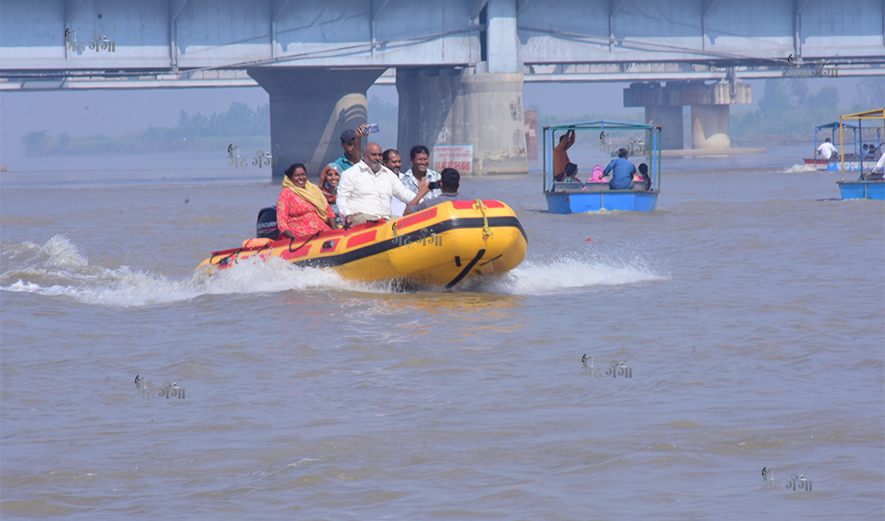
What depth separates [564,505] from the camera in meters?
4.18

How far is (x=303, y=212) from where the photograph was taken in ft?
35.3

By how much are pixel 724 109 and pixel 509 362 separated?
257 ft

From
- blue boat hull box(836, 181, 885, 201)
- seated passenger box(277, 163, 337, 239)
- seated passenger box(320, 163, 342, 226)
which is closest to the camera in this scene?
seated passenger box(277, 163, 337, 239)

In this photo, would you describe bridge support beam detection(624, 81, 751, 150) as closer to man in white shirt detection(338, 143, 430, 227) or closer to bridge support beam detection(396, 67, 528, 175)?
bridge support beam detection(396, 67, 528, 175)

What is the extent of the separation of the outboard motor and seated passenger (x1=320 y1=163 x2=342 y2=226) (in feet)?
2.49

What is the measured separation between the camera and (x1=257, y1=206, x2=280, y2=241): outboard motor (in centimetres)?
1152

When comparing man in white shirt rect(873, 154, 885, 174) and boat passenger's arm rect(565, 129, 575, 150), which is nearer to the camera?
boat passenger's arm rect(565, 129, 575, 150)

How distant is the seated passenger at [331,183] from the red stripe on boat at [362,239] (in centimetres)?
73

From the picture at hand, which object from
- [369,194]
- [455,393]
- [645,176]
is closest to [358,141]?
[369,194]

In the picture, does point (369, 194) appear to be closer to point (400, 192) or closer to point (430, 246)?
point (400, 192)

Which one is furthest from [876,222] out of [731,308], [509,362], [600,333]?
[509,362]

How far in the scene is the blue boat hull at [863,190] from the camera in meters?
21.0

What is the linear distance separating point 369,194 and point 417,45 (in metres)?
28.5

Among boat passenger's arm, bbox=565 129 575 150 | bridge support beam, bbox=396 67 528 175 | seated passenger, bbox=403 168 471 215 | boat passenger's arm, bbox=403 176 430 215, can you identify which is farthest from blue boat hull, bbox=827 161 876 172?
seated passenger, bbox=403 168 471 215
